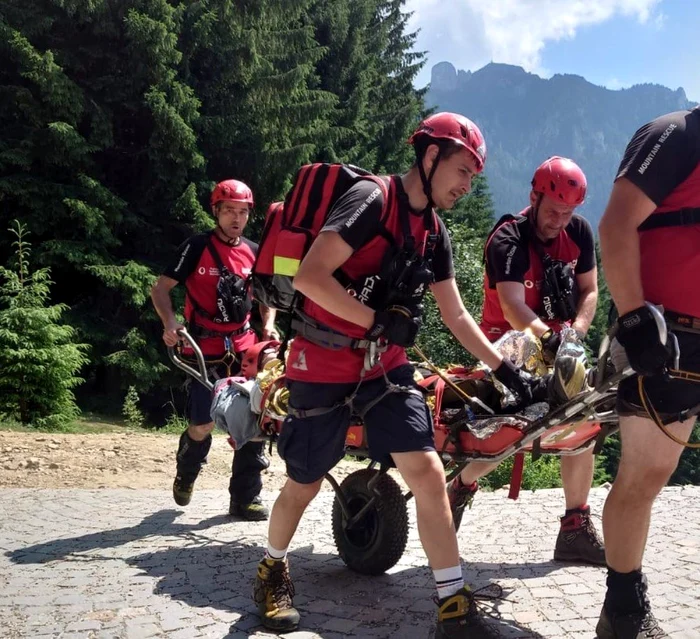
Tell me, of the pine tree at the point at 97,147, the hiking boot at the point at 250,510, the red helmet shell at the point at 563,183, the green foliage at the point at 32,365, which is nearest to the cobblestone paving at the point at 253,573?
the hiking boot at the point at 250,510

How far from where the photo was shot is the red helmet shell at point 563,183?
4594 millimetres

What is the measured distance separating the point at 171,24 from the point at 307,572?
53.0 feet

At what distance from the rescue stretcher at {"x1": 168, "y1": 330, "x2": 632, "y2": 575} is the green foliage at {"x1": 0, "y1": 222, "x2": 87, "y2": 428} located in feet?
29.0

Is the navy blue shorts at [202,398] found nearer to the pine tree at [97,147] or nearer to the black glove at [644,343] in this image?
the black glove at [644,343]

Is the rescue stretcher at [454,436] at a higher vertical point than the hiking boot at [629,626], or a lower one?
higher

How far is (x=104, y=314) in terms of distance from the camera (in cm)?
1817

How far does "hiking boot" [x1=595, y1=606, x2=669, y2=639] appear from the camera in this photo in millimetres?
3111

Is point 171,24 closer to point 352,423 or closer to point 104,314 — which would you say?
point 104,314

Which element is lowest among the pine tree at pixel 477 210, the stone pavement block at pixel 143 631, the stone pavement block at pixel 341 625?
the stone pavement block at pixel 143 631

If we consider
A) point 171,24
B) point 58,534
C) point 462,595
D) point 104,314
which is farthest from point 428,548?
point 171,24

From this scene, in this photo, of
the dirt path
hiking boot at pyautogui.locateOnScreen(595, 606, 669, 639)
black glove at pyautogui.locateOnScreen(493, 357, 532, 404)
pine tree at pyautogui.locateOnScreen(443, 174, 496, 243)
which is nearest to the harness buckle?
black glove at pyautogui.locateOnScreen(493, 357, 532, 404)

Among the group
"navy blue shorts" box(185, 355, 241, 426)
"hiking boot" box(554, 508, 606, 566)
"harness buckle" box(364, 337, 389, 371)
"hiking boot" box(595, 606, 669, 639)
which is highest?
"harness buckle" box(364, 337, 389, 371)

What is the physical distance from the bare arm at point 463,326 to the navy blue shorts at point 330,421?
0.35 meters

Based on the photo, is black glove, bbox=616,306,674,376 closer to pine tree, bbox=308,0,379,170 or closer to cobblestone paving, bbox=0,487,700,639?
cobblestone paving, bbox=0,487,700,639
